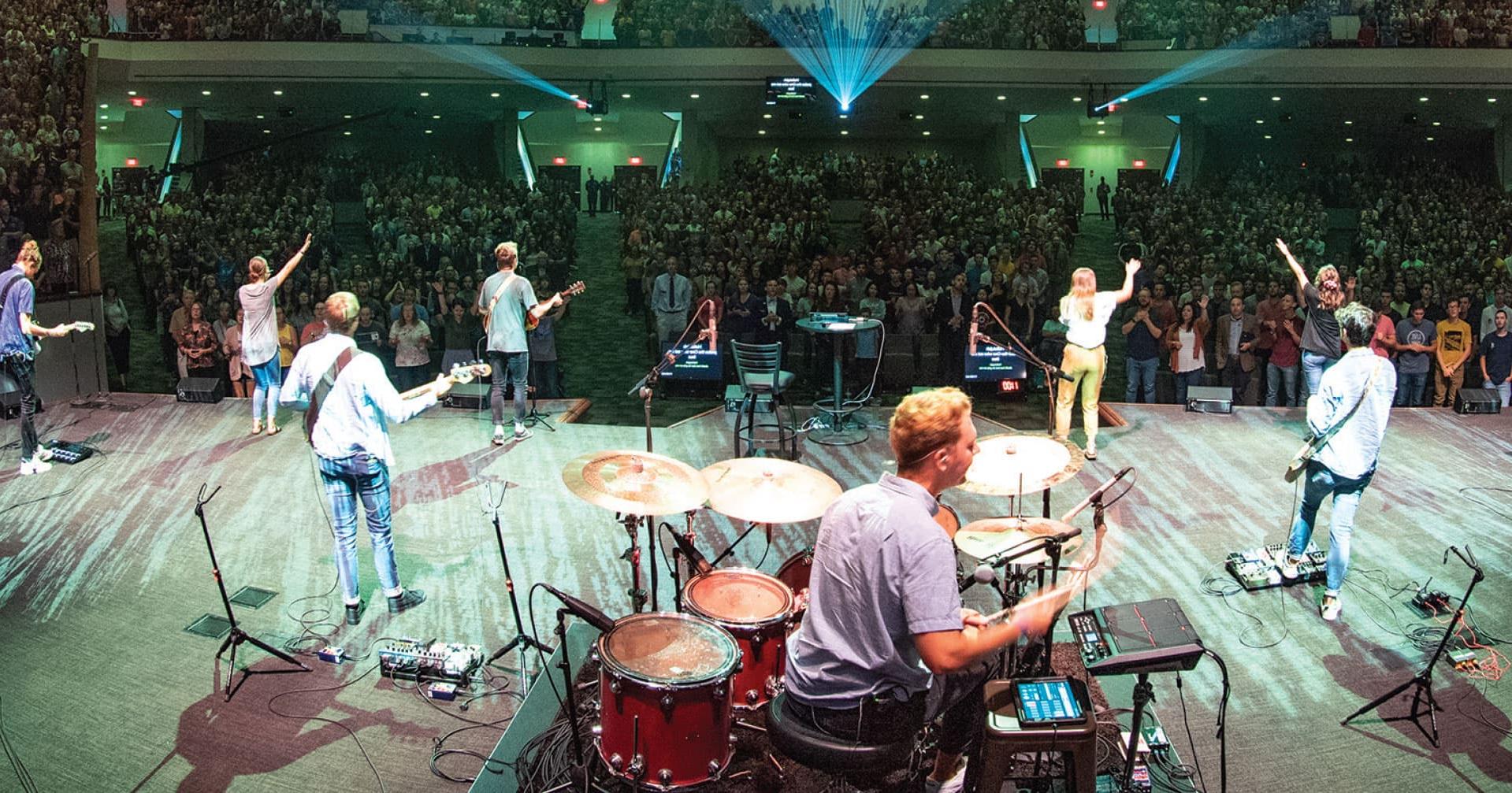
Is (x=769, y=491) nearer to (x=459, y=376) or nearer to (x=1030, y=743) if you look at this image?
(x=1030, y=743)

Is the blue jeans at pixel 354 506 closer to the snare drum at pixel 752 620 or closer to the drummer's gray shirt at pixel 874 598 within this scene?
the snare drum at pixel 752 620

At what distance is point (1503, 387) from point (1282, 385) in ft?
6.07

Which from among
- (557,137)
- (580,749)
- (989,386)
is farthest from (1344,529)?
(557,137)

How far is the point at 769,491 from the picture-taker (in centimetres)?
407

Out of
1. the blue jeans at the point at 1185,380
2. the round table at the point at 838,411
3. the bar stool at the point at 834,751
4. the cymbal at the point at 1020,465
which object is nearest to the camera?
the bar stool at the point at 834,751

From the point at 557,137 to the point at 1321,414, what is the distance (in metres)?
20.5

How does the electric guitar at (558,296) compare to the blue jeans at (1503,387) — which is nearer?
the electric guitar at (558,296)

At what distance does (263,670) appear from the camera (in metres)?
4.73

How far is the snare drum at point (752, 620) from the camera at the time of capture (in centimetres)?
378

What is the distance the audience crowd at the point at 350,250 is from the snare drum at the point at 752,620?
4237 mm

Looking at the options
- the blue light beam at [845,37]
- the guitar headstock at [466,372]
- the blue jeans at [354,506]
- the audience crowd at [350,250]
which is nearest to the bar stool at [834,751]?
the blue jeans at [354,506]

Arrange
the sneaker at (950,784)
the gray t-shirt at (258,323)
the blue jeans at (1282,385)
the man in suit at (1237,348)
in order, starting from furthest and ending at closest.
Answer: the man in suit at (1237,348)
the blue jeans at (1282,385)
the gray t-shirt at (258,323)
the sneaker at (950,784)

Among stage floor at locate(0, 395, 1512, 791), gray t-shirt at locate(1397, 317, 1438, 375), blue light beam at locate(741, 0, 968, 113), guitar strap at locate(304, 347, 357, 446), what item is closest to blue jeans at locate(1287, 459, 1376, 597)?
stage floor at locate(0, 395, 1512, 791)

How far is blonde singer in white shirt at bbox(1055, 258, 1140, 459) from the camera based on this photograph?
7047mm
